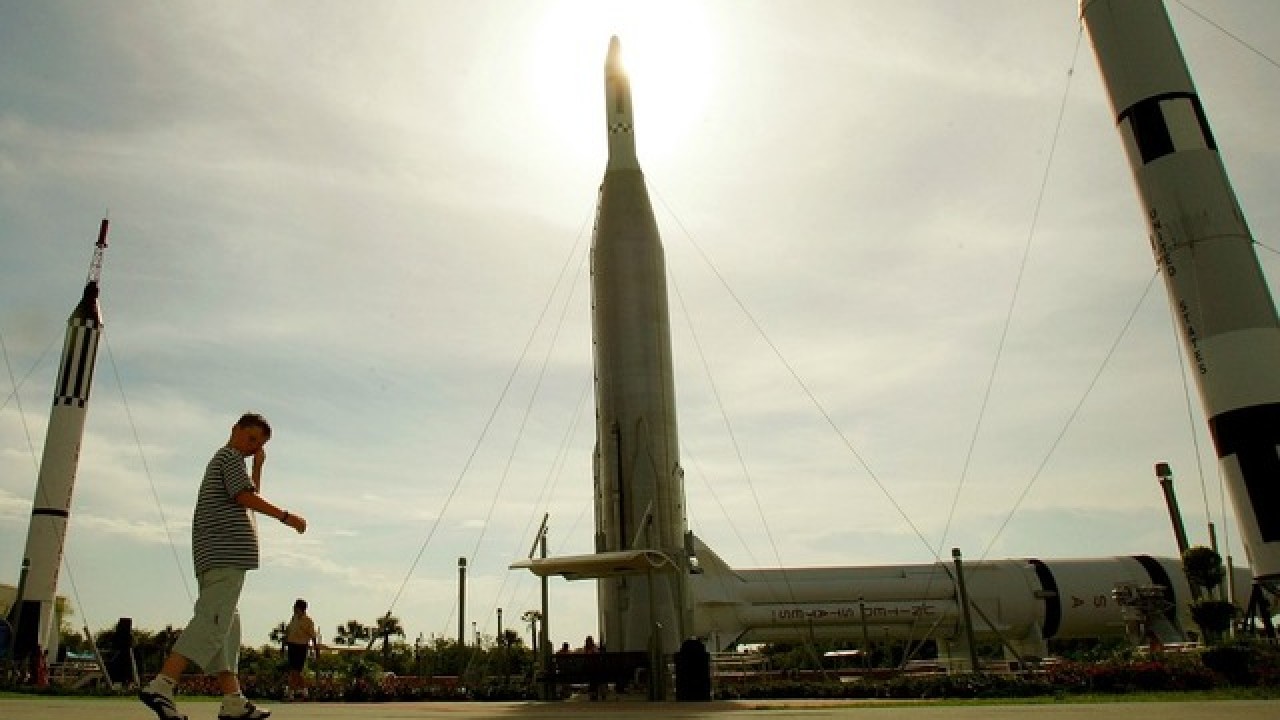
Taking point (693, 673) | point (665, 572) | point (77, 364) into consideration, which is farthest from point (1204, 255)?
point (77, 364)

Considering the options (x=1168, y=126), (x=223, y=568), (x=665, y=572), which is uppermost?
(x=1168, y=126)

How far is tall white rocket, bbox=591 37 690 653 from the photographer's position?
18.6 metres

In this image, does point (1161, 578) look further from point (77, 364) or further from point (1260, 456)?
point (77, 364)

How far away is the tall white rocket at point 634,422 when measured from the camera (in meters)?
18.6

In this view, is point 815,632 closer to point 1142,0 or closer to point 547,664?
point 547,664

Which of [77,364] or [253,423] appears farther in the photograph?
[77,364]

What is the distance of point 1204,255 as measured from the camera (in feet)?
58.0

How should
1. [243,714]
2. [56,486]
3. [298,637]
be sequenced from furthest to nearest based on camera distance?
[56,486] → [298,637] → [243,714]

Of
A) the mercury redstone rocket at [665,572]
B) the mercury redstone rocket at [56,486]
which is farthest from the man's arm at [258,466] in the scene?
the mercury redstone rocket at [56,486]

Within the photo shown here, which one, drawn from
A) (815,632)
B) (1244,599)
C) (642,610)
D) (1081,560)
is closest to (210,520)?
(642,610)

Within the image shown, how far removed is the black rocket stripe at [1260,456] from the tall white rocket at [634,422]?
35.5ft

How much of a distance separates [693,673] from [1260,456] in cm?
1135

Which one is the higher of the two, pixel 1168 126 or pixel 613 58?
pixel 613 58

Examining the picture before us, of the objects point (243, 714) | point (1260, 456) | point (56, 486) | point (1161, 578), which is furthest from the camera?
point (1161, 578)
